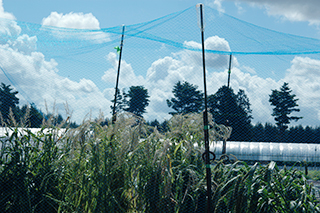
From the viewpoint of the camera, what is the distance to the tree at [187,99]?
4125 millimetres

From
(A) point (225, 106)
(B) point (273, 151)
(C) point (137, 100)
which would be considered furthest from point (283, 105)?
(B) point (273, 151)

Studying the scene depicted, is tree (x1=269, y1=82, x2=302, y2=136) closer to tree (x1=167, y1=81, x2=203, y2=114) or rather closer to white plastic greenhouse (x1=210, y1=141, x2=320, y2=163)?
tree (x1=167, y1=81, x2=203, y2=114)

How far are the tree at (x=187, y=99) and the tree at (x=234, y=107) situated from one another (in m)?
0.25

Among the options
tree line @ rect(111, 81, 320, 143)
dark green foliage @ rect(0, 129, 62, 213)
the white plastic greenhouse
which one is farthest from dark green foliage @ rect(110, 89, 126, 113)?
the white plastic greenhouse

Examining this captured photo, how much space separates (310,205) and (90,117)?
2.14 meters

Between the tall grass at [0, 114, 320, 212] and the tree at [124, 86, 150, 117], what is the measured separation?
689mm

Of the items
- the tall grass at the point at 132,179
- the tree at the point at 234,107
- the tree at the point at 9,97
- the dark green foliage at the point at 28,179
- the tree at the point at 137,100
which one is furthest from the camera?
the tree at the point at 9,97

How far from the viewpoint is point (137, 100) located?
3.84 m

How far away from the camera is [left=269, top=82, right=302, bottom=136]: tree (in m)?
3.66

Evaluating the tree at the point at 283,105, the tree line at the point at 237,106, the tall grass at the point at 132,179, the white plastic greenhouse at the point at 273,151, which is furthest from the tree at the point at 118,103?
the white plastic greenhouse at the point at 273,151

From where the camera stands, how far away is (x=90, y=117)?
3.10 metres

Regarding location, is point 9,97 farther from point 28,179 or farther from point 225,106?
point 225,106

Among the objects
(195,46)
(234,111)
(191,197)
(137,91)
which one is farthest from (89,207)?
(234,111)

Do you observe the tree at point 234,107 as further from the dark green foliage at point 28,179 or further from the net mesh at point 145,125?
the dark green foliage at point 28,179
